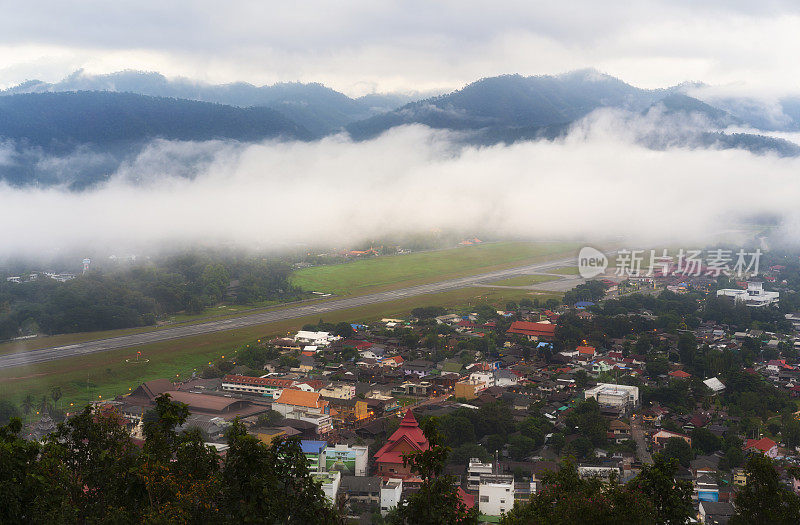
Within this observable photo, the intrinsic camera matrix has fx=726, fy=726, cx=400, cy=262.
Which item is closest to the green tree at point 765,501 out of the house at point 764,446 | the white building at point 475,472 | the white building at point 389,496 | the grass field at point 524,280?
the white building at point 475,472

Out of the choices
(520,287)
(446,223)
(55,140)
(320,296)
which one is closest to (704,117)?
(446,223)

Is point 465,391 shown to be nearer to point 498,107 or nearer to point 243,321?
point 243,321

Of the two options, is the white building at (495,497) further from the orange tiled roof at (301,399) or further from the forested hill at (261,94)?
the forested hill at (261,94)

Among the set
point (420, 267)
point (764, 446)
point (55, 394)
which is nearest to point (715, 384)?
point (764, 446)

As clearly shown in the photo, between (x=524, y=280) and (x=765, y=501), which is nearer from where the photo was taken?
(x=765, y=501)

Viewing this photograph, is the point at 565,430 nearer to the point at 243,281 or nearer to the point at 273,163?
the point at 243,281

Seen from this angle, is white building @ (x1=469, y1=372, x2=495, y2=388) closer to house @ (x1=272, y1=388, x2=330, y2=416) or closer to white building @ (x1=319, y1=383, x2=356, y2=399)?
white building @ (x1=319, y1=383, x2=356, y2=399)
